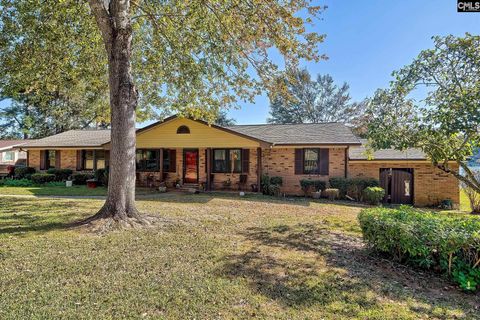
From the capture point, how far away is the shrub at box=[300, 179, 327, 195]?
15.1 m

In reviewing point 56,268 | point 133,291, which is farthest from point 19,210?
point 133,291

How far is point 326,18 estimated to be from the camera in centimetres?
732

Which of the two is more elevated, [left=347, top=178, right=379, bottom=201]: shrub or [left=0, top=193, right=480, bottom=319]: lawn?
[left=347, top=178, right=379, bottom=201]: shrub

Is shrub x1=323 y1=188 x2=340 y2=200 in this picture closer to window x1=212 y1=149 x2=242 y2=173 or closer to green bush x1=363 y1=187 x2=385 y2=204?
green bush x1=363 y1=187 x2=385 y2=204

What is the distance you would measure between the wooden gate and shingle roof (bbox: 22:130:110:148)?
18.1 metres

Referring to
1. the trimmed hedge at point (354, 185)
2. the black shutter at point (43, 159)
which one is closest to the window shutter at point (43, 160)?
the black shutter at point (43, 159)

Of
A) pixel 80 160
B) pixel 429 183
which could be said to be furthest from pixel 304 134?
pixel 80 160

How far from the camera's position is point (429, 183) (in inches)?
585

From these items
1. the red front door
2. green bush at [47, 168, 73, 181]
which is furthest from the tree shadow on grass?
green bush at [47, 168, 73, 181]

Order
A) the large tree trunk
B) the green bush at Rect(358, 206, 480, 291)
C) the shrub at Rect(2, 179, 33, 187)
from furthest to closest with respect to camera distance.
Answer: the shrub at Rect(2, 179, 33, 187) → the large tree trunk → the green bush at Rect(358, 206, 480, 291)

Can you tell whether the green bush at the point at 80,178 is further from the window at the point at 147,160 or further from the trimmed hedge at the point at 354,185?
the trimmed hedge at the point at 354,185

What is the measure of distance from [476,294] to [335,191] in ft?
34.2

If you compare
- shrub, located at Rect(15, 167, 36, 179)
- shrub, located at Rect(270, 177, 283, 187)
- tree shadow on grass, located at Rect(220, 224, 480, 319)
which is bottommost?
tree shadow on grass, located at Rect(220, 224, 480, 319)

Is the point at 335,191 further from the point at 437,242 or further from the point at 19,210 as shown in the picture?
the point at 19,210
